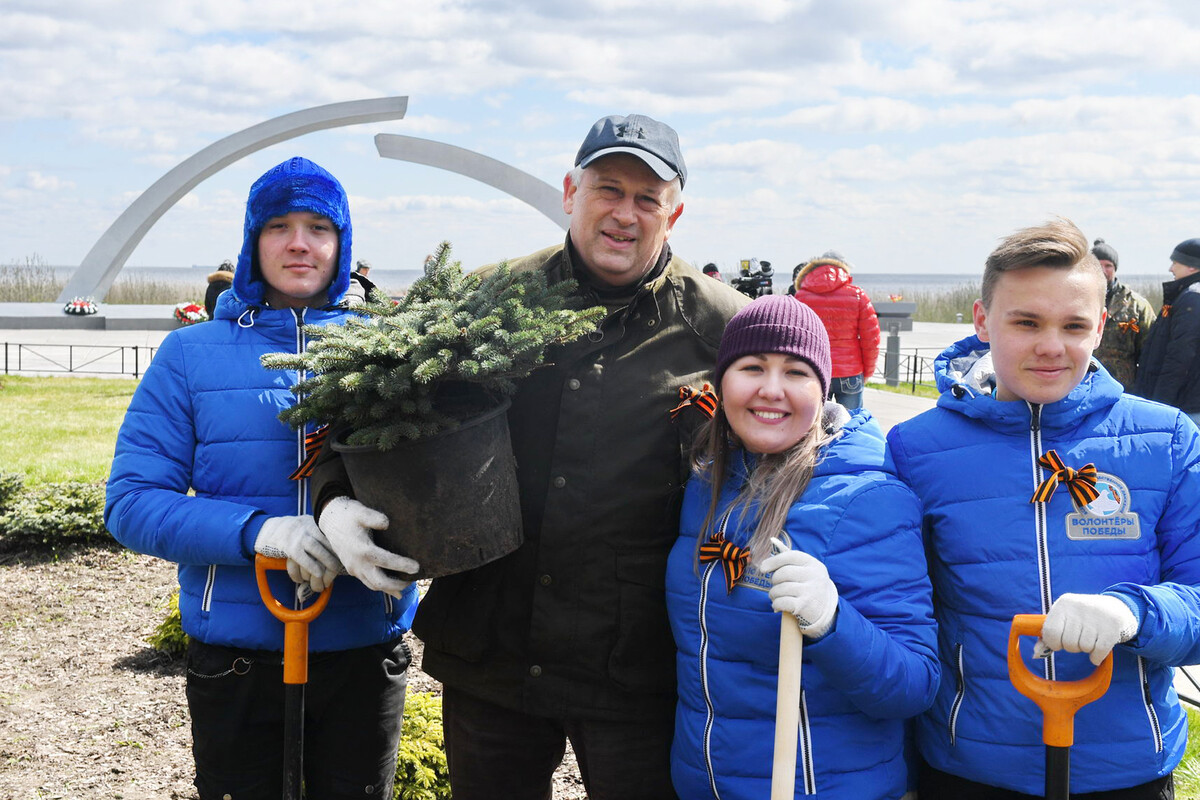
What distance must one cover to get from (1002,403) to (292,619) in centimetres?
167

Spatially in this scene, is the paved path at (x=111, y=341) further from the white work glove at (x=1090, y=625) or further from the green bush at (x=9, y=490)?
the white work glove at (x=1090, y=625)

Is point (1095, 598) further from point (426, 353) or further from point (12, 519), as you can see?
point (12, 519)

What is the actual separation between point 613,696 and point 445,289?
107cm

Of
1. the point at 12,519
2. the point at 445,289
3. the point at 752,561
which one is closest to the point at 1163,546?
the point at 752,561

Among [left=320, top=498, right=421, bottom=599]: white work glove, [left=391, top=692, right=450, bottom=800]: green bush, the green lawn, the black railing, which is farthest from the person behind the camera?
the black railing

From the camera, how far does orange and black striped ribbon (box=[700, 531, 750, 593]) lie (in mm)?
2027

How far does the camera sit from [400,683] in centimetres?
261

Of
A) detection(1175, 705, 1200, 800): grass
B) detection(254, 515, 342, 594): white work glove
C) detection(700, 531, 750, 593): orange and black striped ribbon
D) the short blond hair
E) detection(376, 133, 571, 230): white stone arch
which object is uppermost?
detection(376, 133, 571, 230): white stone arch

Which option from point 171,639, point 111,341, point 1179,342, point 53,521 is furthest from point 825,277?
point 111,341

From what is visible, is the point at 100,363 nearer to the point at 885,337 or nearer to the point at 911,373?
the point at 911,373

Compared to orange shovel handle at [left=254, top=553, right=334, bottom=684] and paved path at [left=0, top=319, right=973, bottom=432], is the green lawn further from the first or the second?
orange shovel handle at [left=254, top=553, right=334, bottom=684]

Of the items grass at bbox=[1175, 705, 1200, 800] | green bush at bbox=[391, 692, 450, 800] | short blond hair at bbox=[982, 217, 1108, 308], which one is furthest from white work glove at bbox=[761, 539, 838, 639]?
grass at bbox=[1175, 705, 1200, 800]

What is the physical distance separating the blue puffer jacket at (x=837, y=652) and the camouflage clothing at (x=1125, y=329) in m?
7.27

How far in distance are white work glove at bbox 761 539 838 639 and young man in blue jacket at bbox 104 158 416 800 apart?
0.94 meters
